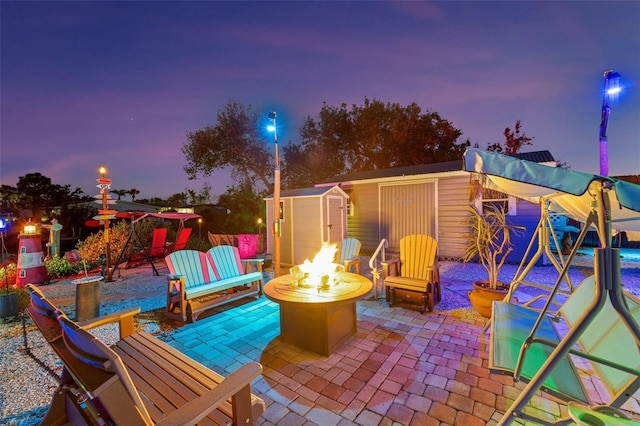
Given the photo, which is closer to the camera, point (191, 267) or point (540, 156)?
point (191, 267)

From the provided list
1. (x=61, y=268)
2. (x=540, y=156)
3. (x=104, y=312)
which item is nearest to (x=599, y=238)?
(x=104, y=312)

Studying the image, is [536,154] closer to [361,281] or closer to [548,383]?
[361,281]

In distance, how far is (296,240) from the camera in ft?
27.7

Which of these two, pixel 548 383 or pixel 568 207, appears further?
pixel 568 207

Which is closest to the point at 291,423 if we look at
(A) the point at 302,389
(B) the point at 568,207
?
(A) the point at 302,389

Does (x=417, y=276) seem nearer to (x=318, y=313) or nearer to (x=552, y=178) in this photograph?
(x=318, y=313)

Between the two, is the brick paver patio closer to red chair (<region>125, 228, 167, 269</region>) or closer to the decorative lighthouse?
the decorative lighthouse

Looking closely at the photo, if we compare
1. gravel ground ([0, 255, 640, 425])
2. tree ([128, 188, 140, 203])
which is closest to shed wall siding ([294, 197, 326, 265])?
gravel ground ([0, 255, 640, 425])

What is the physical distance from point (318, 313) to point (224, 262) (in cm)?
A: 245

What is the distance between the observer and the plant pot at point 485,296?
12.0 ft

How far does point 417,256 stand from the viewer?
4.55 m

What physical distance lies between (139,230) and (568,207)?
11.5m

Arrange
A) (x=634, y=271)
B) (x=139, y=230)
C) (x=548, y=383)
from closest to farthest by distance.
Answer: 1. (x=548, y=383)
2. (x=634, y=271)
3. (x=139, y=230)

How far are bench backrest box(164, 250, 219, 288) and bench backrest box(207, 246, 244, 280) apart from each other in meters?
0.09
